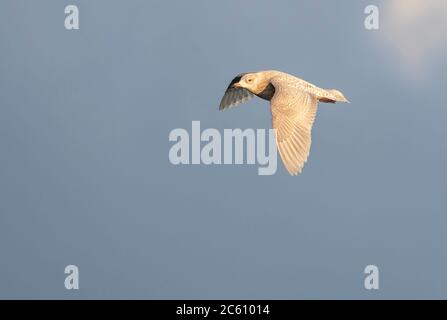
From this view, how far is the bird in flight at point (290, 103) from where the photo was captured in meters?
14.3

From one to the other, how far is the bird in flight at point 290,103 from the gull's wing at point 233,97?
415 millimetres

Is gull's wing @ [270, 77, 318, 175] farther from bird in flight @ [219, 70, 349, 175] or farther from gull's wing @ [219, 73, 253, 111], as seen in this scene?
gull's wing @ [219, 73, 253, 111]

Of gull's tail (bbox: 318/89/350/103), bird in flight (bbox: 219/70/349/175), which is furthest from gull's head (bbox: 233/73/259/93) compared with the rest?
gull's tail (bbox: 318/89/350/103)

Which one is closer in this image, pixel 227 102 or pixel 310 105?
pixel 310 105

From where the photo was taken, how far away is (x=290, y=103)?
1540cm

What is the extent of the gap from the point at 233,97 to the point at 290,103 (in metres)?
4.09

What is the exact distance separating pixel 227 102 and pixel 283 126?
15.5 feet

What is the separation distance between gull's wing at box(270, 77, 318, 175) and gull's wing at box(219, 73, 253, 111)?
310 cm

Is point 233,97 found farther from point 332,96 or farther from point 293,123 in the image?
point 293,123

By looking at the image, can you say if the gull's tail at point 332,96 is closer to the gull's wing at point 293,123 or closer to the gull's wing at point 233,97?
the gull's wing at point 293,123

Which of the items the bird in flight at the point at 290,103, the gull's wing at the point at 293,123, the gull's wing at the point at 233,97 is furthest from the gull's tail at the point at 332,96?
the gull's wing at the point at 233,97

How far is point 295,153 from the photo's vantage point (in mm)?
14227
